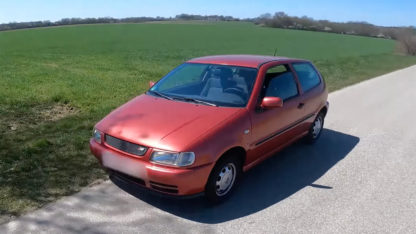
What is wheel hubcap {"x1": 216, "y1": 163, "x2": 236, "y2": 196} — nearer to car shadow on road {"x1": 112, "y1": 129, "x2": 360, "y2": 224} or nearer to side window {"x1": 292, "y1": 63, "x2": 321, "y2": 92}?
car shadow on road {"x1": 112, "y1": 129, "x2": 360, "y2": 224}

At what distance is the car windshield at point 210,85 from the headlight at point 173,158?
103 centimetres

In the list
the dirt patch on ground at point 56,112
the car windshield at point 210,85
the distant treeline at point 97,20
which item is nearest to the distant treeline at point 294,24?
the distant treeline at point 97,20

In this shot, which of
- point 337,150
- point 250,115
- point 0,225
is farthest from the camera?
point 337,150

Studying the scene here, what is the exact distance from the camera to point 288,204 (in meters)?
4.02

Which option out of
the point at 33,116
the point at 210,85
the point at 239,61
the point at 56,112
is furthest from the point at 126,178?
the point at 56,112

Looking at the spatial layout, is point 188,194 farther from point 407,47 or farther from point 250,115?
point 407,47

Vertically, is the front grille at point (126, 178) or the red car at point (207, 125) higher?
the red car at point (207, 125)

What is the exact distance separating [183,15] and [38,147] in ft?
303

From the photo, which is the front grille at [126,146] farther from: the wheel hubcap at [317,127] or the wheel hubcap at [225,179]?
the wheel hubcap at [317,127]

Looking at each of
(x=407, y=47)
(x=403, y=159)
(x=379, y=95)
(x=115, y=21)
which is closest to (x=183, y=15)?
(x=115, y=21)

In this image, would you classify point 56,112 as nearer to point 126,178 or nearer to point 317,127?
point 126,178

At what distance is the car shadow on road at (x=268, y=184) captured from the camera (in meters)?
3.80

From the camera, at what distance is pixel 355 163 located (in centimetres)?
539

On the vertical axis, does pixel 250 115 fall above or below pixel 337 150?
above
